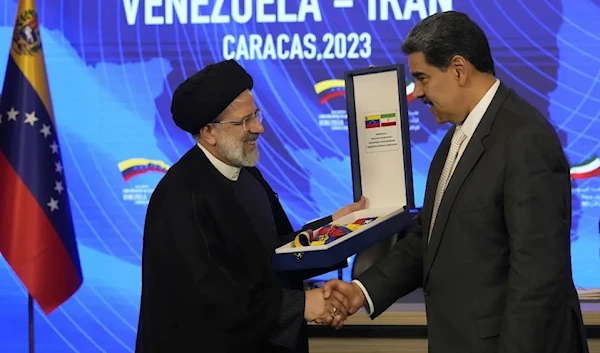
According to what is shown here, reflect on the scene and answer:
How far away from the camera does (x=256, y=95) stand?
3.61 m

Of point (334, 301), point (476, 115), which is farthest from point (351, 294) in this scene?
point (476, 115)

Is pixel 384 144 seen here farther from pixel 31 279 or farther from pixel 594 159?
pixel 31 279

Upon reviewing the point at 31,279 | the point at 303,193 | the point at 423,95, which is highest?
the point at 423,95

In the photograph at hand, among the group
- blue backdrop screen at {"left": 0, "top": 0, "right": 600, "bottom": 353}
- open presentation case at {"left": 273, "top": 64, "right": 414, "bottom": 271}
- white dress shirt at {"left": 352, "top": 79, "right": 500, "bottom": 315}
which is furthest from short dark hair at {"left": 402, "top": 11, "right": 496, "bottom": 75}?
blue backdrop screen at {"left": 0, "top": 0, "right": 600, "bottom": 353}

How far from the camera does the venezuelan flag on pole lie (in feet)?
10.9

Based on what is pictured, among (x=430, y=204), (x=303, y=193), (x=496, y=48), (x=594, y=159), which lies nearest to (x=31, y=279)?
(x=303, y=193)

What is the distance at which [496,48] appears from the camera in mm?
3443

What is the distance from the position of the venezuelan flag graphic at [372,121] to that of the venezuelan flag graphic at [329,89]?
1.02 m

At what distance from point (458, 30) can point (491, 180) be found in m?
0.36

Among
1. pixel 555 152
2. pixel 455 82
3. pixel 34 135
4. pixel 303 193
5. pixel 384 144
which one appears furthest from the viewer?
pixel 303 193

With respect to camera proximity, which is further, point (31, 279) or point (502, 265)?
point (31, 279)

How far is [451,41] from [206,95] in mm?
731

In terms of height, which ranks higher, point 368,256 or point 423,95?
point 423,95

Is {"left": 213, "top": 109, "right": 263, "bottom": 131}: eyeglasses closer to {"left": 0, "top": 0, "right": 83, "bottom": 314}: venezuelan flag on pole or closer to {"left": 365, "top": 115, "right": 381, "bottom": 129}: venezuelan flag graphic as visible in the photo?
{"left": 365, "top": 115, "right": 381, "bottom": 129}: venezuelan flag graphic
